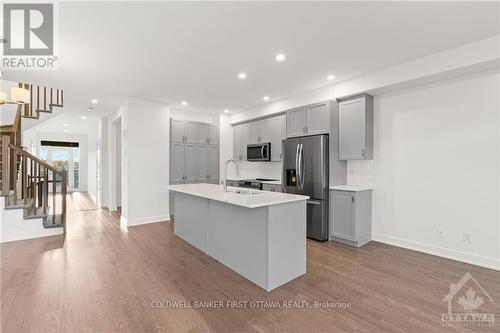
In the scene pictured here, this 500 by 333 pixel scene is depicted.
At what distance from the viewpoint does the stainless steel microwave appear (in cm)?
546

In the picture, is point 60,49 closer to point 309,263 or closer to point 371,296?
point 309,263

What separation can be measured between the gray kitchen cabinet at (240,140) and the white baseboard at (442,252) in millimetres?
3565

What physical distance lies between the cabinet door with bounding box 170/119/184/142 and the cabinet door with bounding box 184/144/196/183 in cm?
27

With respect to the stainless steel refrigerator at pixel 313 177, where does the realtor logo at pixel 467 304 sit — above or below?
below

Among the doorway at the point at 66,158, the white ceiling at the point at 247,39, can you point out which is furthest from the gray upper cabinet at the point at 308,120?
the doorway at the point at 66,158

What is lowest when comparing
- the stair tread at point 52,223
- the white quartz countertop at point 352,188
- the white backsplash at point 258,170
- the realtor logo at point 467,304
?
the realtor logo at point 467,304

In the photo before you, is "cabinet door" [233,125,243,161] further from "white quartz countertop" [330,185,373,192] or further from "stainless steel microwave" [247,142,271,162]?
"white quartz countertop" [330,185,373,192]

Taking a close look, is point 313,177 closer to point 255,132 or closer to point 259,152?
point 259,152

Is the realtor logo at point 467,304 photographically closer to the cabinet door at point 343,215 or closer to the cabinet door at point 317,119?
the cabinet door at point 343,215

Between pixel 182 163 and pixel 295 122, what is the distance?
2992 millimetres

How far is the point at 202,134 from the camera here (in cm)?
629

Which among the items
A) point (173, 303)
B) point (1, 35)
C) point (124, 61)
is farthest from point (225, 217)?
point (1, 35)

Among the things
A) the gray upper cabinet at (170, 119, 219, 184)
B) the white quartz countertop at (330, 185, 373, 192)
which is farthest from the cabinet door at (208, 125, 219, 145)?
the white quartz countertop at (330, 185, 373, 192)

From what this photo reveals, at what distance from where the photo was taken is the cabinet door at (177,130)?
5.82 metres
